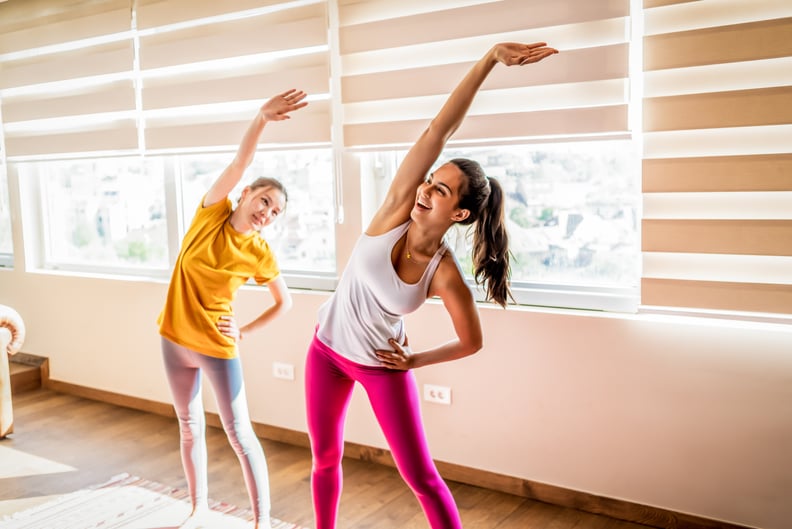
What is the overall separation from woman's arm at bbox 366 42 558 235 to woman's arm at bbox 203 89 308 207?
17.9 inches

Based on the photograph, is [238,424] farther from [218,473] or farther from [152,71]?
[152,71]

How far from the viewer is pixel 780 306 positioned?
231cm

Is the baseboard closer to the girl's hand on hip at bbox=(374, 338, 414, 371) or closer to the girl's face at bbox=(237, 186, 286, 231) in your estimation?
the girl's hand on hip at bbox=(374, 338, 414, 371)

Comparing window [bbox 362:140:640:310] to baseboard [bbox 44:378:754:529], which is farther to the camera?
window [bbox 362:140:640:310]

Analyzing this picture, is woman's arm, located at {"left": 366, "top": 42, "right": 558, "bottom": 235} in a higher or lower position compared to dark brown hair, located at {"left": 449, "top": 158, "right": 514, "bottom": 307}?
higher

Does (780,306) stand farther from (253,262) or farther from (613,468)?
(253,262)

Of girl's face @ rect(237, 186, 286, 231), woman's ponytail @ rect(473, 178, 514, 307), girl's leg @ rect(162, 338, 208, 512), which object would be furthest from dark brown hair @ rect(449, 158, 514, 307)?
girl's leg @ rect(162, 338, 208, 512)

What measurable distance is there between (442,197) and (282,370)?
1.85 m

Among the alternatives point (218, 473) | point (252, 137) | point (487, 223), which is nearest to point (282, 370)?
point (218, 473)

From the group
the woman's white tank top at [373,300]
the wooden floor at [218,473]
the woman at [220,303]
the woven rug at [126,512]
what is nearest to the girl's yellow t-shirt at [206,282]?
the woman at [220,303]

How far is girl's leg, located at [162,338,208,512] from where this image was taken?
2471 mm

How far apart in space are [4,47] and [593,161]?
3664 millimetres

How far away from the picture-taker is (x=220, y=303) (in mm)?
2496

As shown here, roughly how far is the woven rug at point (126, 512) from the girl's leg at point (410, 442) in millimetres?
894
